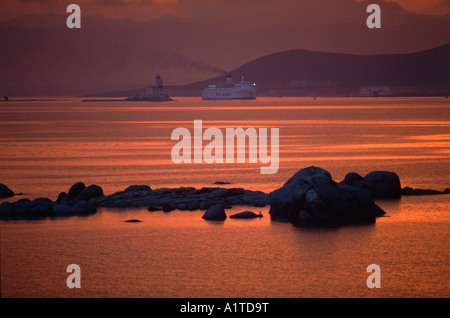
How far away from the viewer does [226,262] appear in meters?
19.3

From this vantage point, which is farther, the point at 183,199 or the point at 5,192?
the point at 5,192

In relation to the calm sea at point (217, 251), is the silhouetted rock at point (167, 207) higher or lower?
higher

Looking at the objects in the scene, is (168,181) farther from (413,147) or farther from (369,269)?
(413,147)

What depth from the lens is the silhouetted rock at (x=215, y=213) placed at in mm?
25219

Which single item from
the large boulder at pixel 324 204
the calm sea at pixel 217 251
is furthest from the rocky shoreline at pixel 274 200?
the calm sea at pixel 217 251

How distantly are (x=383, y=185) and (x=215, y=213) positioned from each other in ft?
27.1

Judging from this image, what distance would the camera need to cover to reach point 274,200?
25.7 metres

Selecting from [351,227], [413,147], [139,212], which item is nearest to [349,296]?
[351,227]

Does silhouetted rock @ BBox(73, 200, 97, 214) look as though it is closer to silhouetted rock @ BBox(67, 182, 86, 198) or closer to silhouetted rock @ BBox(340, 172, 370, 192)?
silhouetted rock @ BBox(67, 182, 86, 198)

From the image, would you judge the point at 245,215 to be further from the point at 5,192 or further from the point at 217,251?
the point at 5,192

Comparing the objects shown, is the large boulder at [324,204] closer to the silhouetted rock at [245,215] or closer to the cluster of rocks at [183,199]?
the silhouetted rock at [245,215]

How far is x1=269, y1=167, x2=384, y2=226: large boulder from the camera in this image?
79.4 ft

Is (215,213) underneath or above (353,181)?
underneath

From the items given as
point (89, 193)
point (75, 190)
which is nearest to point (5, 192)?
point (75, 190)
